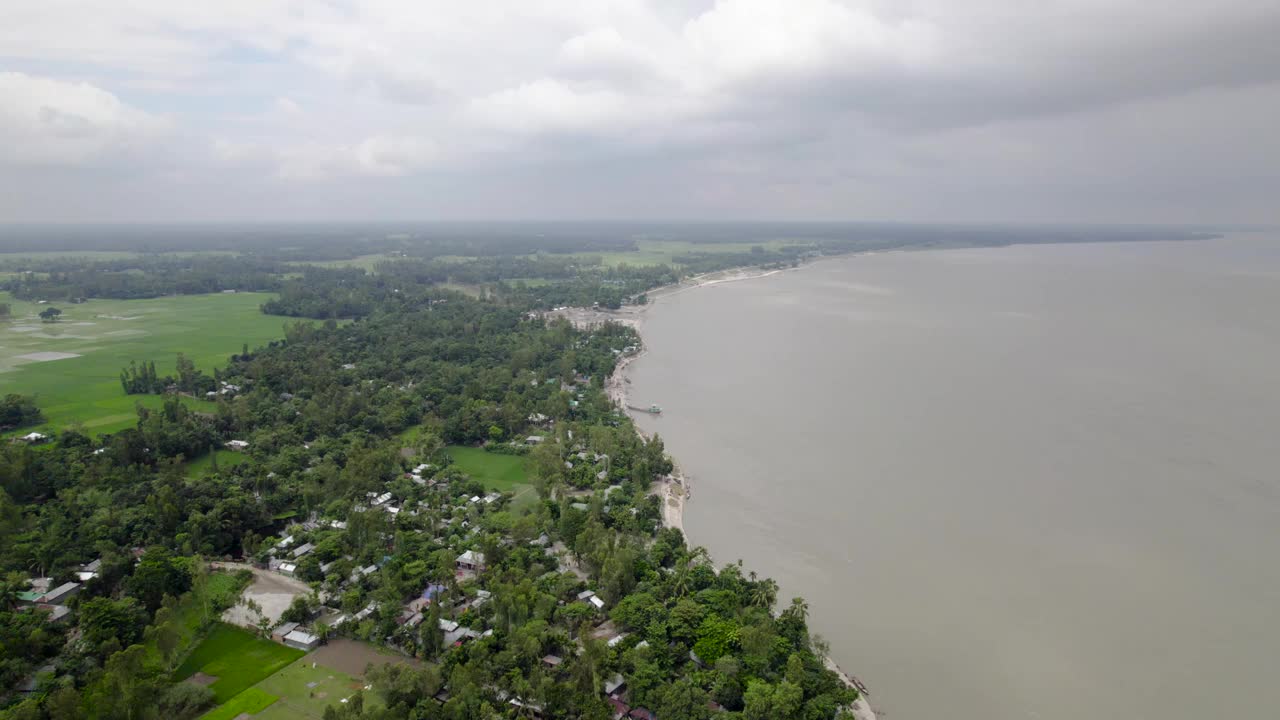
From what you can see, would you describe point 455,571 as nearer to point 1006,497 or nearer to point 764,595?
point 764,595

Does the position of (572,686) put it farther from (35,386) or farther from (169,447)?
(35,386)

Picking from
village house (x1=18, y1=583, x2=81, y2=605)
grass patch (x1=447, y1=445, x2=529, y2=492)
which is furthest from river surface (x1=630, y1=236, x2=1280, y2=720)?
village house (x1=18, y1=583, x2=81, y2=605)

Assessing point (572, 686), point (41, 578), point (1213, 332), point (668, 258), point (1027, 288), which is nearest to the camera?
point (572, 686)

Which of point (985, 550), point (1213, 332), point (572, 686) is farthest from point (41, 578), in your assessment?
point (1213, 332)

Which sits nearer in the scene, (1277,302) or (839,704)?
(839,704)

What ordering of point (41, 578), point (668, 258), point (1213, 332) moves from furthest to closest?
1. point (668, 258)
2. point (1213, 332)
3. point (41, 578)

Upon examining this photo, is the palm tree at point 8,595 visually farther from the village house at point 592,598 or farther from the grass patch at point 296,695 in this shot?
the village house at point 592,598

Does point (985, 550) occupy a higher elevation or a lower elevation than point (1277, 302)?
lower
